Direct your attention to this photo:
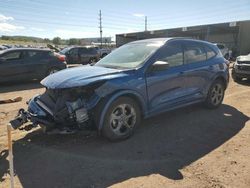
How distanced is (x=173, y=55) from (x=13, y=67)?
304 inches

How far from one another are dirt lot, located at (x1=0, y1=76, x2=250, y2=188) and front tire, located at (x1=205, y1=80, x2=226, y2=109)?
778mm

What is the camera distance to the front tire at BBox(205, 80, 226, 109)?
722cm

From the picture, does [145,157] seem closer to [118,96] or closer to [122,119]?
[122,119]

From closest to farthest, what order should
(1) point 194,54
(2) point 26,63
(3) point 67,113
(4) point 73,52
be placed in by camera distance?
1. (3) point 67,113
2. (1) point 194,54
3. (2) point 26,63
4. (4) point 73,52

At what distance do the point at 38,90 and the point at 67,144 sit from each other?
6049mm

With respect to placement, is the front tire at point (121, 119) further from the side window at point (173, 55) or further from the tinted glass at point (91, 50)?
the tinted glass at point (91, 50)

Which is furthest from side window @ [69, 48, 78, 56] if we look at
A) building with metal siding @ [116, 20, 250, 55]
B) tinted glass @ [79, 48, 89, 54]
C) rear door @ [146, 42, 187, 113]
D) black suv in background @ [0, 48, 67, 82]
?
building with metal siding @ [116, 20, 250, 55]

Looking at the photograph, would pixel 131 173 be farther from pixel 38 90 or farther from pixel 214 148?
pixel 38 90

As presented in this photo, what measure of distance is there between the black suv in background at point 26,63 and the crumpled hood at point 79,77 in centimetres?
707

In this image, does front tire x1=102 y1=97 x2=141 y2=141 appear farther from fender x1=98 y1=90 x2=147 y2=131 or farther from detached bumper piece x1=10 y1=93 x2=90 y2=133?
detached bumper piece x1=10 y1=93 x2=90 y2=133

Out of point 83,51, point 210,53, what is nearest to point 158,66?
point 210,53

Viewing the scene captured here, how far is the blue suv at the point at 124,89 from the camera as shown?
4.77 metres

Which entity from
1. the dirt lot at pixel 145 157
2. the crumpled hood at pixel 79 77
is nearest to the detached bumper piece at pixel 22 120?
the dirt lot at pixel 145 157

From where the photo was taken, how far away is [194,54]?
→ 6.75 metres
